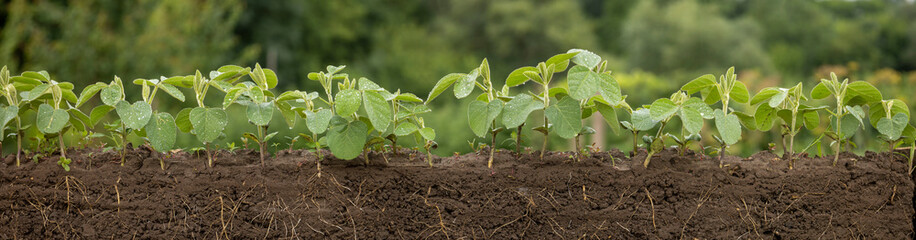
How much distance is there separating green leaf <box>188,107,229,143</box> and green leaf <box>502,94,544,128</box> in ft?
2.30

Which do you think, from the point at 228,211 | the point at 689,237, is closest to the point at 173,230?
the point at 228,211

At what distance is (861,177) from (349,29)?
65.5 ft

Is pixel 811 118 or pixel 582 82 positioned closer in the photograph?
pixel 582 82

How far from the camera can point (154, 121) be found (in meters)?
1.67

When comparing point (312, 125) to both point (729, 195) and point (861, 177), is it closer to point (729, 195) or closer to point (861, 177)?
point (729, 195)

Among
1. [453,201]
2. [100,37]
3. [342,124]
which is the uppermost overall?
[342,124]

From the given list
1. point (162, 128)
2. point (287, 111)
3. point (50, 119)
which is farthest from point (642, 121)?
point (50, 119)

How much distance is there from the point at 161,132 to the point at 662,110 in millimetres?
1227

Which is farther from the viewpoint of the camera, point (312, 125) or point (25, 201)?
point (25, 201)

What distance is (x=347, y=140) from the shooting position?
1.63 m

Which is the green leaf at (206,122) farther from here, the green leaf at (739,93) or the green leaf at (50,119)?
the green leaf at (739,93)

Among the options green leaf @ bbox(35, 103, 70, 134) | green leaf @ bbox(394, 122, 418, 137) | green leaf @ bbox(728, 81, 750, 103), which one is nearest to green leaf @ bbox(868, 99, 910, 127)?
green leaf @ bbox(728, 81, 750, 103)

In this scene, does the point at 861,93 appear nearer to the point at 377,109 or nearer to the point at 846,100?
the point at 846,100

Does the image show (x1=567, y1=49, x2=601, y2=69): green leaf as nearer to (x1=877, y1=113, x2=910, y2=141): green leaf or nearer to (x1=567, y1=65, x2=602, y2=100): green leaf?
(x1=567, y1=65, x2=602, y2=100): green leaf
